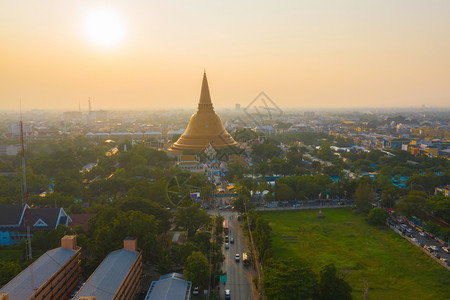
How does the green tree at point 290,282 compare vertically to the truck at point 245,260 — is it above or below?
above

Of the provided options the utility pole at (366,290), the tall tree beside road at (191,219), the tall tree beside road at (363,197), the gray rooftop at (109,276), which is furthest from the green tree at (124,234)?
the tall tree beside road at (363,197)

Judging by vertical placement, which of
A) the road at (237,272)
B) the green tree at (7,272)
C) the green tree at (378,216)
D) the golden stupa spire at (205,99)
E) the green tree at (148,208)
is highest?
the golden stupa spire at (205,99)

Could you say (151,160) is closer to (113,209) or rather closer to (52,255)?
(113,209)

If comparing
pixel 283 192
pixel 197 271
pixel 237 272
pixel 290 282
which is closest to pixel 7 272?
pixel 197 271

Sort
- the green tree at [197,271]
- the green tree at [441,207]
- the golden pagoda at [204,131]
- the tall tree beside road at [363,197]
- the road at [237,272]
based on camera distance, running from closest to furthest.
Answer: the green tree at [197,271], the road at [237,272], the green tree at [441,207], the tall tree beside road at [363,197], the golden pagoda at [204,131]

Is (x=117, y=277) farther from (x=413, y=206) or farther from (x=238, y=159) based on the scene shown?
(x=238, y=159)

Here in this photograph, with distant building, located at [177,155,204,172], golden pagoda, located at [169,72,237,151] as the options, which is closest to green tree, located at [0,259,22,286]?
distant building, located at [177,155,204,172]

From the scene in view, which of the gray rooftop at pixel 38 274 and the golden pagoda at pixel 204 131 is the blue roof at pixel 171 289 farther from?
the golden pagoda at pixel 204 131
